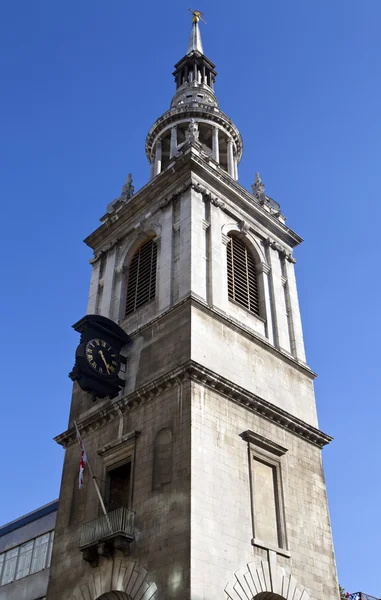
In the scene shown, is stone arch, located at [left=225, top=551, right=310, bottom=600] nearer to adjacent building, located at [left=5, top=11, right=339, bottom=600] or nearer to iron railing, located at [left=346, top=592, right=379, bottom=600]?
adjacent building, located at [left=5, top=11, right=339, bottom=600]

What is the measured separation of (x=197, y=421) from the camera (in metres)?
27.1

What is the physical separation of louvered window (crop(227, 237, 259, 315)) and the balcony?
469 inches

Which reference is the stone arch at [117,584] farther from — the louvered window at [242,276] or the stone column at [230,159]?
the stone column at [230,159]

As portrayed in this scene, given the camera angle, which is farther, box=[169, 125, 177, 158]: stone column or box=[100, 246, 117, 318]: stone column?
box=[169, 125, 177, 158]: stone column

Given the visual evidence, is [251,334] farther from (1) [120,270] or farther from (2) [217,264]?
(1) [120,270]

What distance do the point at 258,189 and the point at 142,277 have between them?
11.0 meters

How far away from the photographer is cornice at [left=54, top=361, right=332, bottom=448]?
28.5m

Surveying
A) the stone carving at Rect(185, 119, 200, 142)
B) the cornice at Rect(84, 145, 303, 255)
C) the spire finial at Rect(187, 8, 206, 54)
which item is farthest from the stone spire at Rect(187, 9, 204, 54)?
the cornice at Rect(84, 145, 303, 255)

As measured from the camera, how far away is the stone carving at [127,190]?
42.2 m

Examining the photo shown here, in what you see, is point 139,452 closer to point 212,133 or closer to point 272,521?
point 272,521

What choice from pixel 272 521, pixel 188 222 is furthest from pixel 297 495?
pixel 188 222

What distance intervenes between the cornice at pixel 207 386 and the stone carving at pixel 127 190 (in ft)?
49.5

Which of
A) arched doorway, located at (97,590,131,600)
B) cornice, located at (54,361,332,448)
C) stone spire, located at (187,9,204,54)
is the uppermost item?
stone spire, located at (187,9,204,54)

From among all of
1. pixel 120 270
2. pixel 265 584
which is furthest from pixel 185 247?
pixel 265 584
